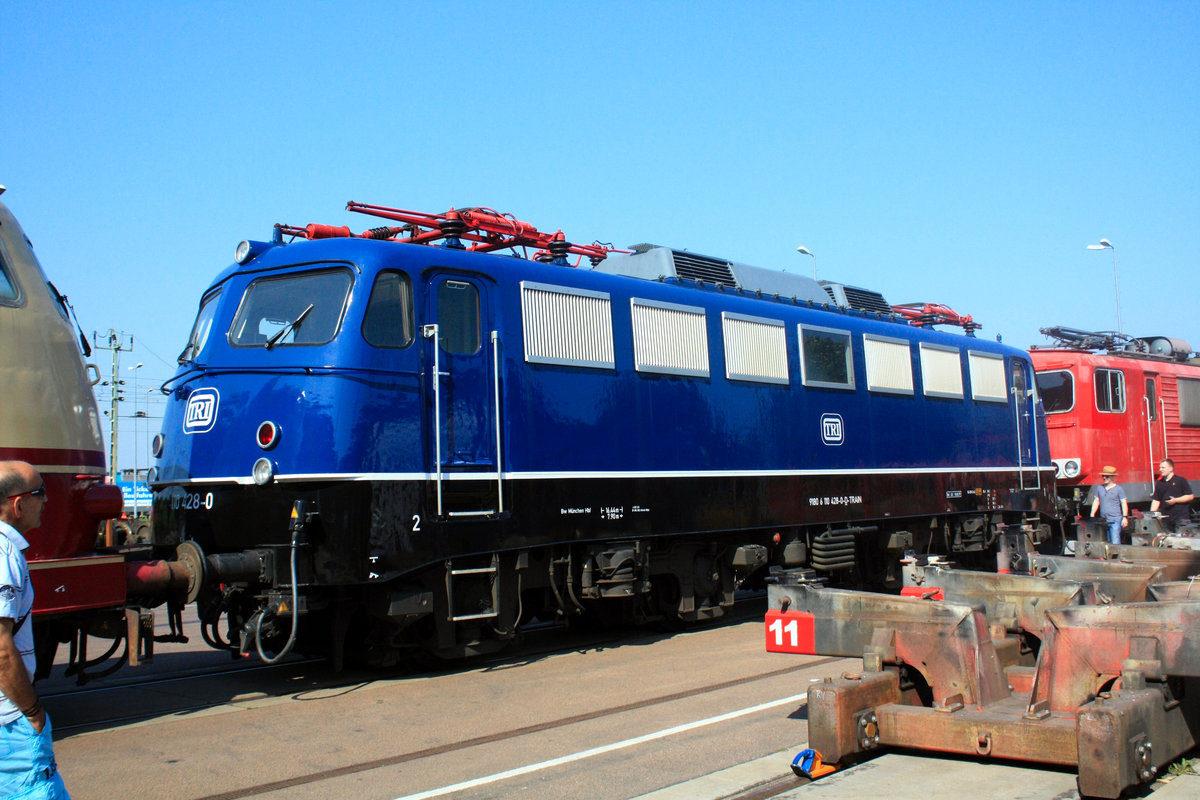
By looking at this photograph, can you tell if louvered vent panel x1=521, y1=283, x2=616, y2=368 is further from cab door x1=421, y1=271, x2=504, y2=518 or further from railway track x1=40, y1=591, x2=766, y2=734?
railway track x1=40, y1=591, x2=766, y2=734

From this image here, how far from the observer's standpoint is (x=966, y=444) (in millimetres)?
15758

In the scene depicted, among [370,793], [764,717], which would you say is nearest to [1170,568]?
[764,717]

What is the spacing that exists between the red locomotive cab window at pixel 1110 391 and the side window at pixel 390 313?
15456 millimetres

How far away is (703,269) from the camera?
1288cm

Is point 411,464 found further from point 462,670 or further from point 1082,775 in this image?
point 1082,775

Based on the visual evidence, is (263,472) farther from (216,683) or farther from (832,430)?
(832,430)

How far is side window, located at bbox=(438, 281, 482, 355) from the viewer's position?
9.34 metres

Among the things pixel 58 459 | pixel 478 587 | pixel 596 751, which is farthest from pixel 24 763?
pixel 478 587

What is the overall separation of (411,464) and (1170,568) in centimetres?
619

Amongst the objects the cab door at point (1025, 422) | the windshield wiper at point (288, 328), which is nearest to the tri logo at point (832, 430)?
the cab door at point (1025, 422)

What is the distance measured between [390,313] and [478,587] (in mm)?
2508

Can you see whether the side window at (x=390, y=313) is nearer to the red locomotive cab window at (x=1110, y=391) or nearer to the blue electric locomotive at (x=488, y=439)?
the blue electric locomotive at (x=488, y=439)

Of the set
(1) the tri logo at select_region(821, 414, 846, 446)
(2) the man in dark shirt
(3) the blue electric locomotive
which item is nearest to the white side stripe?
(3) the blue electric locomotive

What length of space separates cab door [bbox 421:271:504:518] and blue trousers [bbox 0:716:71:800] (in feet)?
17.3
